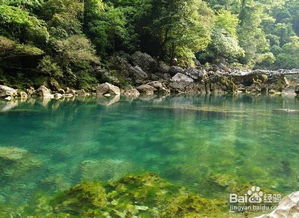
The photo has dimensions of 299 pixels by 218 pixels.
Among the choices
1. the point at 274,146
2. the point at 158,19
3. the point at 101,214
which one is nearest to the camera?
the point at 101,214

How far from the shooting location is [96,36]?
1164 inches

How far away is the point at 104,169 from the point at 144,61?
83.6 ft

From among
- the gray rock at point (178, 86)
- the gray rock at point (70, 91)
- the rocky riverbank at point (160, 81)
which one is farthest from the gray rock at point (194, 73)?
the gray rock at point (70, 91)

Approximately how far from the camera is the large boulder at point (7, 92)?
62.7ft

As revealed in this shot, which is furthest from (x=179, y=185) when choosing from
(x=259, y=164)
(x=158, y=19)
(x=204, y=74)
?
(x=204, y=74)

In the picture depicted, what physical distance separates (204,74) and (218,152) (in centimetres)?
2591

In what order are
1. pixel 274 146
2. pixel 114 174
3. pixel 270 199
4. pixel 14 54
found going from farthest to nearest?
pixel 14 54, pixel 274 146, pixel 114 174, pixel 270 199

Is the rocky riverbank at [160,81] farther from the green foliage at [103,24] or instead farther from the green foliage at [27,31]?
the green foliage at [27,31]

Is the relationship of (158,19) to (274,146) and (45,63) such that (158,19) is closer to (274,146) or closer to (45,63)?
(45,63)

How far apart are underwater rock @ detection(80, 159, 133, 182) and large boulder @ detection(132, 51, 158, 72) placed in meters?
24.6

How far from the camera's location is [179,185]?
577cm

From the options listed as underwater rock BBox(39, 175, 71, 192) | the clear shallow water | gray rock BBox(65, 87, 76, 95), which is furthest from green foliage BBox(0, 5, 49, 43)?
underwater rock BBox(39, 175, 71, 192)

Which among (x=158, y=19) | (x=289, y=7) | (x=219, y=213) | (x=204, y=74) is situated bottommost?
(x=219, y=213)

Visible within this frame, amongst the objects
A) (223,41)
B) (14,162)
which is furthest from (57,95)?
(223,41)
